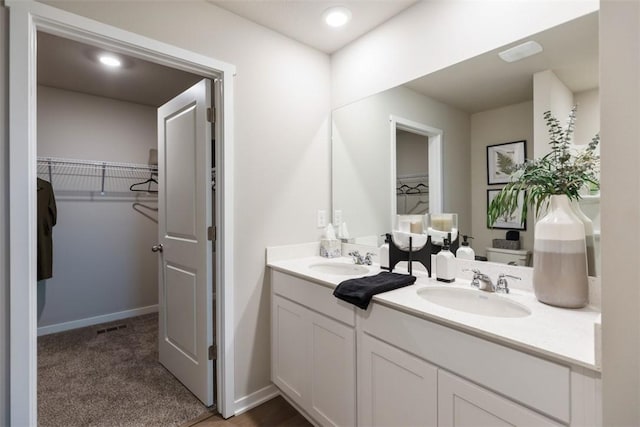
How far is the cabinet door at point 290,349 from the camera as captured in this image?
1744 mm

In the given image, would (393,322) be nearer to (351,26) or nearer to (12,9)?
(351,26)

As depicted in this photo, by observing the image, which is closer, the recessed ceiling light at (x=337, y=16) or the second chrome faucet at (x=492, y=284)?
the second chrome faucet at (x=492, y=284)

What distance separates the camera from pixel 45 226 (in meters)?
2.78

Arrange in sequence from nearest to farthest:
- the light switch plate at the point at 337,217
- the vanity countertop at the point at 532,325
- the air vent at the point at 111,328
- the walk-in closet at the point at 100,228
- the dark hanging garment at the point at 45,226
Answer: the vanity countertop at the point at 532,325, the walk-in closet at the point at 100,228, the light switch plate at the point at 337,217, the dark hanging garment at the point at 45,226, the air vent at the point at 111,328

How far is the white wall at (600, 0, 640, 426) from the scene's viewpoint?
0.62 meters

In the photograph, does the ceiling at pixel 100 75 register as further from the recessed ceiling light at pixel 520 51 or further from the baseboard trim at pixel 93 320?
the recessed ceiling light at pixel 520 51

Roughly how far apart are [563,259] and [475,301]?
1.22 ft

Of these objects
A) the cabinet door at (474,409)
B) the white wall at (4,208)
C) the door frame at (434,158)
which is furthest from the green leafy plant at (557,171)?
the white wall at (4,208)

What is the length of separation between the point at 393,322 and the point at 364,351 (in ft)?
0.78

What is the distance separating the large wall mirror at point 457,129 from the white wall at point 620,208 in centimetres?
72

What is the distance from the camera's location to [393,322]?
1.26 meters

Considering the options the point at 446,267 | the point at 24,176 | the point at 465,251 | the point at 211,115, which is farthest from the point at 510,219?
the point at 24,176

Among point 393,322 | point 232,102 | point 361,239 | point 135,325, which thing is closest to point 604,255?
point 393,322

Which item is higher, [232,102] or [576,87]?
[232,102]
